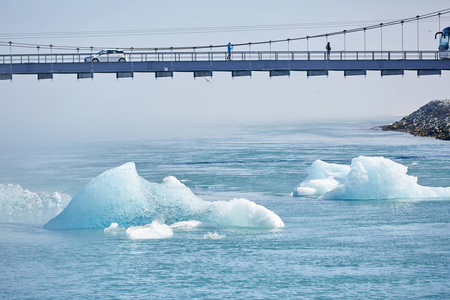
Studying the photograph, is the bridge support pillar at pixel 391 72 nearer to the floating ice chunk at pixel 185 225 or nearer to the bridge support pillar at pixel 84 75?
the bridge support pillar at pixel 84 75

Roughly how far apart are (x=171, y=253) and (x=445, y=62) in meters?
48.3

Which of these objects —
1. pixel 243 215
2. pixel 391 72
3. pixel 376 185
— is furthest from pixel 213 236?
pixel 391 72

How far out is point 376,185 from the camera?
35.8 metres

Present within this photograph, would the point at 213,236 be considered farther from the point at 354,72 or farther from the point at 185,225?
the point at 354,72

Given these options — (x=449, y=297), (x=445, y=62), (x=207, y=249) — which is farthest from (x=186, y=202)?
(x=445, y=62)

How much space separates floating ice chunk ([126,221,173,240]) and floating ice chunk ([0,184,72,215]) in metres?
8.41

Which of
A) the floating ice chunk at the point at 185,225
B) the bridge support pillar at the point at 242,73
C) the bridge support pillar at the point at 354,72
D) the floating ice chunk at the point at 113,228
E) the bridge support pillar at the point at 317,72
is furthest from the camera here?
the bridge support pillar at the point at 354,72

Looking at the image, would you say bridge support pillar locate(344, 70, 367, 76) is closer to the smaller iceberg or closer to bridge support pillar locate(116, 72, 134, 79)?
bridge support pillar locate(116, 72, 134, 79)

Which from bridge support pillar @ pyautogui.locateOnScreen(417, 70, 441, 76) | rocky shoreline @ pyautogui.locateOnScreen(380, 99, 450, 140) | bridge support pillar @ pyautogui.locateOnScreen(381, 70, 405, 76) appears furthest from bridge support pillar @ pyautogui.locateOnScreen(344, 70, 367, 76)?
rocky shoreline @ pyautogui.locateOnScreen(380, 99, 450, 140)

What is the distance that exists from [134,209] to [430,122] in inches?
3238

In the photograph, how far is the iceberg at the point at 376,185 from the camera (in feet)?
114

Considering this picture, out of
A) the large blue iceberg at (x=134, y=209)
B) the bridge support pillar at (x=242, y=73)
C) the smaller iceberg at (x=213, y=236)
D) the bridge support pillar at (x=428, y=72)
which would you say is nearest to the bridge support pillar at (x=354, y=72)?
the bridge support pillar at (x=428, y=72)

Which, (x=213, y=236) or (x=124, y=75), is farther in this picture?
(x=124, y=75)

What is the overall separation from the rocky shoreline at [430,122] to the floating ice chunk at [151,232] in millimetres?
68830
